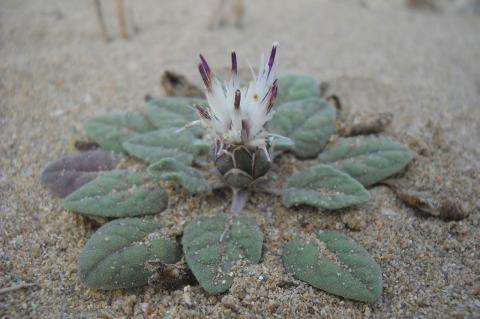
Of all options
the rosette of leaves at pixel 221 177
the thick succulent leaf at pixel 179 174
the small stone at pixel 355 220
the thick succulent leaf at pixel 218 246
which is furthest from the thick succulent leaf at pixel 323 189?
the thick succulent leaf at pixel 179 174

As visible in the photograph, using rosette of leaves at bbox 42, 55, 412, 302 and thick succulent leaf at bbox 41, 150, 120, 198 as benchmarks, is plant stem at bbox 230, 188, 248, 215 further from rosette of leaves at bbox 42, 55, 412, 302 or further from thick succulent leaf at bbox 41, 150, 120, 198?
thick succulent leaf at bbox 41, 150, 120, 198

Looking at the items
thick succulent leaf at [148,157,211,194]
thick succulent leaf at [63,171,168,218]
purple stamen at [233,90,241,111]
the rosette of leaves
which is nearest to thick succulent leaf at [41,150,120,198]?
the rosette of leaves

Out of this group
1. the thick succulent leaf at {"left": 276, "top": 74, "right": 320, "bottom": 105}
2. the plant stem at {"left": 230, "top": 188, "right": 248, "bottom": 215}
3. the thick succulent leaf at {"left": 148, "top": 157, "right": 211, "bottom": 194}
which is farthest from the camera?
the thick succulent leaf at {"left": 276, "top": 74, "right": 320, "bottom": 105}

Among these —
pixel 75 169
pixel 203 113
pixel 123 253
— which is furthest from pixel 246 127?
pixel 75 169

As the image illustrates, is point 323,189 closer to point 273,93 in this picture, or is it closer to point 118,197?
point 273,93

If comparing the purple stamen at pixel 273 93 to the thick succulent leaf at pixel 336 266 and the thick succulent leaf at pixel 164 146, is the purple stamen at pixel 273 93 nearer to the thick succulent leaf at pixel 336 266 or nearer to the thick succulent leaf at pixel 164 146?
the thick succulent leaf at pixel 164 146

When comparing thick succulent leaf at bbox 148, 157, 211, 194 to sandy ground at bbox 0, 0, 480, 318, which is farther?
thick succulent leaf at bbox 148, 157, 211, 194
